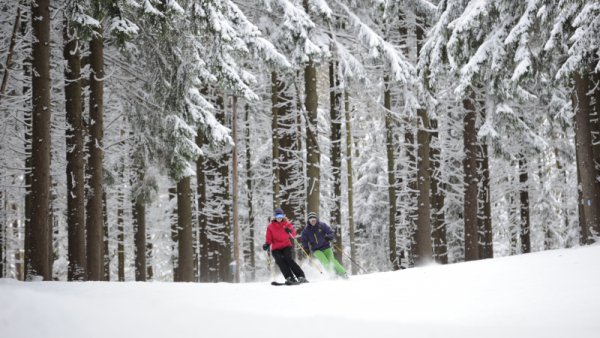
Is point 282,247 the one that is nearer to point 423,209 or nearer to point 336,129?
point 423,209

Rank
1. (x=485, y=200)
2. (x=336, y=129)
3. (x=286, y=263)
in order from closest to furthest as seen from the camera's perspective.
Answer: (x=286, y=263) < (x=336, y=129) < (x=485, y=200)

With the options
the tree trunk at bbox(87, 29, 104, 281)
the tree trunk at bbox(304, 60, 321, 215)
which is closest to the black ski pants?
the tree trunk at bbox(304, 60, 321, 215)

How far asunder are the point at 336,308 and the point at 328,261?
480 cm

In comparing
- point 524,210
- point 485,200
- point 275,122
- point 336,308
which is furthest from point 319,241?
point 524,210

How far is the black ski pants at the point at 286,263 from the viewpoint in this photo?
35.4ft

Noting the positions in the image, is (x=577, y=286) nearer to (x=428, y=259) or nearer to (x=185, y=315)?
(x=185, y=315)

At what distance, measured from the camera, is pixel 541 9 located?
10586 millimetres

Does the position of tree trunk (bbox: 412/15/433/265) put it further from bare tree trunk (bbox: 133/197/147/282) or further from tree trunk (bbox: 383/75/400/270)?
bare tree trunk (bbox: 133/197/147/282)

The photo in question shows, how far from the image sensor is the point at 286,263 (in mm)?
10867

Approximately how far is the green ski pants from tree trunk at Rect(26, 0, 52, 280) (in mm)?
5654

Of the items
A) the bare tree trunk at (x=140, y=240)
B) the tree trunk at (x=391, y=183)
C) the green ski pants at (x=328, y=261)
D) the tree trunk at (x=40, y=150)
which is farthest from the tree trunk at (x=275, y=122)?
the tree trunk at (x=40, y=150)

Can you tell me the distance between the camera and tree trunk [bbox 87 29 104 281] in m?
11.8

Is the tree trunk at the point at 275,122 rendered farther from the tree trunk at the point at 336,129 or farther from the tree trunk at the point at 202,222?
the tree trunk at the point at 202,222

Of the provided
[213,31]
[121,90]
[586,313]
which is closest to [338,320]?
[586,313]
